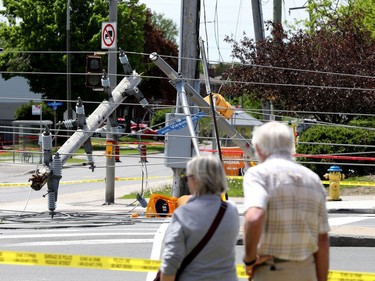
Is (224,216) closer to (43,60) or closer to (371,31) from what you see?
(371,31)

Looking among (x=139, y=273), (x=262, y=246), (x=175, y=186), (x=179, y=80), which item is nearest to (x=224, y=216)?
(x=262, y=246)

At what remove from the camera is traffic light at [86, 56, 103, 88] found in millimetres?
17984

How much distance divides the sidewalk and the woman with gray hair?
7008 mm

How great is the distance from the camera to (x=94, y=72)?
18.1 metres

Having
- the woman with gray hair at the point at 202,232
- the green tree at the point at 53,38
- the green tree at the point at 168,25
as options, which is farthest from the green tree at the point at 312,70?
the green tree at the point at 168,25

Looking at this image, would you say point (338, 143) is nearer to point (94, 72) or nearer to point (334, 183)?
point (334, 183)

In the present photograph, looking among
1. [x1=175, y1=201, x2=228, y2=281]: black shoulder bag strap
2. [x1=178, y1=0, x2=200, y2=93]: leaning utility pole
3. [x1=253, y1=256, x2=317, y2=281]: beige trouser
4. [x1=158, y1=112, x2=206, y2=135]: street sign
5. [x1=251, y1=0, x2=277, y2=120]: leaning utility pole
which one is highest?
[x1=251, y1=0, x2=277, y2=120]: leaning utility pole

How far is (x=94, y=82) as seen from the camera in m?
18.1

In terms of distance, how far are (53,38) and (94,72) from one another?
41.4 metres

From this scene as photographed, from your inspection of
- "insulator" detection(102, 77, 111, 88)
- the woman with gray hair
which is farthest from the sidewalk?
the woman with gray hair

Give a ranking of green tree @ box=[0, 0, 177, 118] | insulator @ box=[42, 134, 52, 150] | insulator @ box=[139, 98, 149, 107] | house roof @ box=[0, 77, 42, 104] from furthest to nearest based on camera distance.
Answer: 1. house roof @ box=[0, 77, 42, 104]
2. green tree @ box=[0, 0, 177, 118]
3. insulator @ box=[139, 98, 149, 107]
4. insulator @ box=[42, 134, 52, 150]

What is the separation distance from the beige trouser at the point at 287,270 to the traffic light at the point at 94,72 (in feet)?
41.2

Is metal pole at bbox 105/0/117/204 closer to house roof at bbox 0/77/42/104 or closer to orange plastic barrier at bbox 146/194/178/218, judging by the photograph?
orange plastic barrier at bbox 146/194/178/218

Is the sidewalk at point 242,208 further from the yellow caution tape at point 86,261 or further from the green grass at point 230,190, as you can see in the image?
the yellow caution tape at point 86,261
